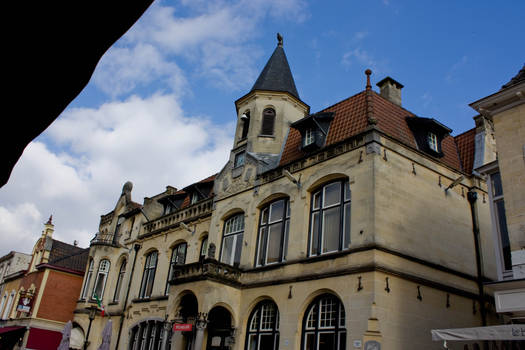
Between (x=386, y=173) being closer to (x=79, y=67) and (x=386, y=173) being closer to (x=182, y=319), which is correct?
(x=182, y=319)

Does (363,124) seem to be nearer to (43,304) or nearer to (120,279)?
(120,279)

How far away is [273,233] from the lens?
19219mm

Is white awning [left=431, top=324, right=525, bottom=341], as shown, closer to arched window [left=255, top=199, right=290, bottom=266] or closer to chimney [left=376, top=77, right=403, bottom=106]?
arched window [left=255, top=199, right=290, bottom=266]

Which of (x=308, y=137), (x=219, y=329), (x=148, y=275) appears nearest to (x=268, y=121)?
(x=308, y=137)

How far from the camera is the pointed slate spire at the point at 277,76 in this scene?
79.0 ft

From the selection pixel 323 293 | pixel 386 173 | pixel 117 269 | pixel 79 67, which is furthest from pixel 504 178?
pixel 117 269

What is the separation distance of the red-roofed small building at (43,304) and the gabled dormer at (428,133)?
A: 84.6 ft

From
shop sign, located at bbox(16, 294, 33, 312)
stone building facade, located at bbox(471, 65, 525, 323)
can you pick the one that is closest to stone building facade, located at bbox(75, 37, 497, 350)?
stone building facade, located at bbox(471, 65, 525, 323)

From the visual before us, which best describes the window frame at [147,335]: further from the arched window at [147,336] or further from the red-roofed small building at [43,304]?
the red-roofed small building at [43,304]

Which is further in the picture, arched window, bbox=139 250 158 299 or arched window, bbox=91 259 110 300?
A: arched window, bbox=91 259 110 300

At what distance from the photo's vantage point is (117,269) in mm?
30562

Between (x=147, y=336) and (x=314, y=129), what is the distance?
560 inches

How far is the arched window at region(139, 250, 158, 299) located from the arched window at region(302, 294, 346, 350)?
13.2m

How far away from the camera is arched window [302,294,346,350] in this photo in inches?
578
